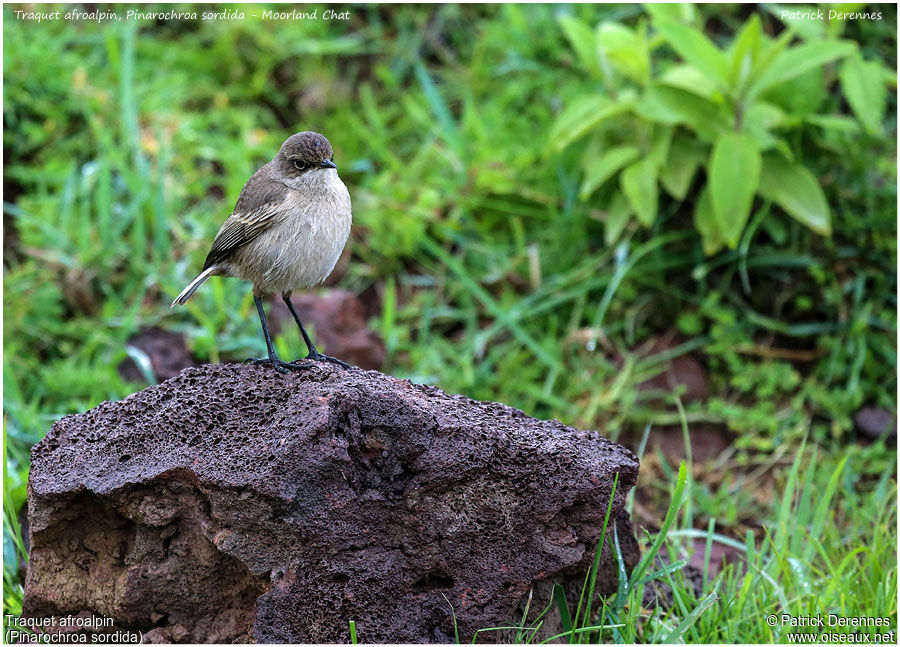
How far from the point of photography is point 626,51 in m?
6.67

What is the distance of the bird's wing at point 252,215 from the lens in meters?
Answer: 4.54

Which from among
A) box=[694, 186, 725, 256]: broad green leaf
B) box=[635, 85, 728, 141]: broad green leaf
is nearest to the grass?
box=[694, 186, 725, 256]: broad green leaf

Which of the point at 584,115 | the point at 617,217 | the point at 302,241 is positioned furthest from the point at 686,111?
the point at 302,241

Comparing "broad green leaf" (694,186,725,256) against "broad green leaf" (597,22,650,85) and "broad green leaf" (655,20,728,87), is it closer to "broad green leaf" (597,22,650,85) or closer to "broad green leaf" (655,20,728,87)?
"broad green leaf" (655,20,728,87)

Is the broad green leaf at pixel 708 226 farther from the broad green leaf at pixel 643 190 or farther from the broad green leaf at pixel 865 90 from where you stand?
the broad green leaf at pixel 865 90

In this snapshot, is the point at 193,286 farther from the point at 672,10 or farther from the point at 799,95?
the point at 799,95

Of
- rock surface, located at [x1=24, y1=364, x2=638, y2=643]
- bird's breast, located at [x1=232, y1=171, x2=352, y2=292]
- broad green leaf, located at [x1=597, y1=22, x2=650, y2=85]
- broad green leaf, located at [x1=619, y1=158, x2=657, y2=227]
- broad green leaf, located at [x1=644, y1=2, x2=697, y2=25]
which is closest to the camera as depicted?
rock surface, located at [x1=24, y1=364, x2=638, y2=643]

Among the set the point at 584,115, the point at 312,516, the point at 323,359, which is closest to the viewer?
the point at 312,516

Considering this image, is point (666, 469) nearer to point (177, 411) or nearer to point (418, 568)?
point (418, 568)

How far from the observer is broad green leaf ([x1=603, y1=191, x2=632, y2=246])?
6895 mm

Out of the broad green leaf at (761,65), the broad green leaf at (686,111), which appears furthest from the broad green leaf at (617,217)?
the broad green leaf at (761,65)

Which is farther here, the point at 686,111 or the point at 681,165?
the point at 681,165

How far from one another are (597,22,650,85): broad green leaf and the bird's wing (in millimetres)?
3102

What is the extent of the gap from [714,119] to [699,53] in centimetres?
45
